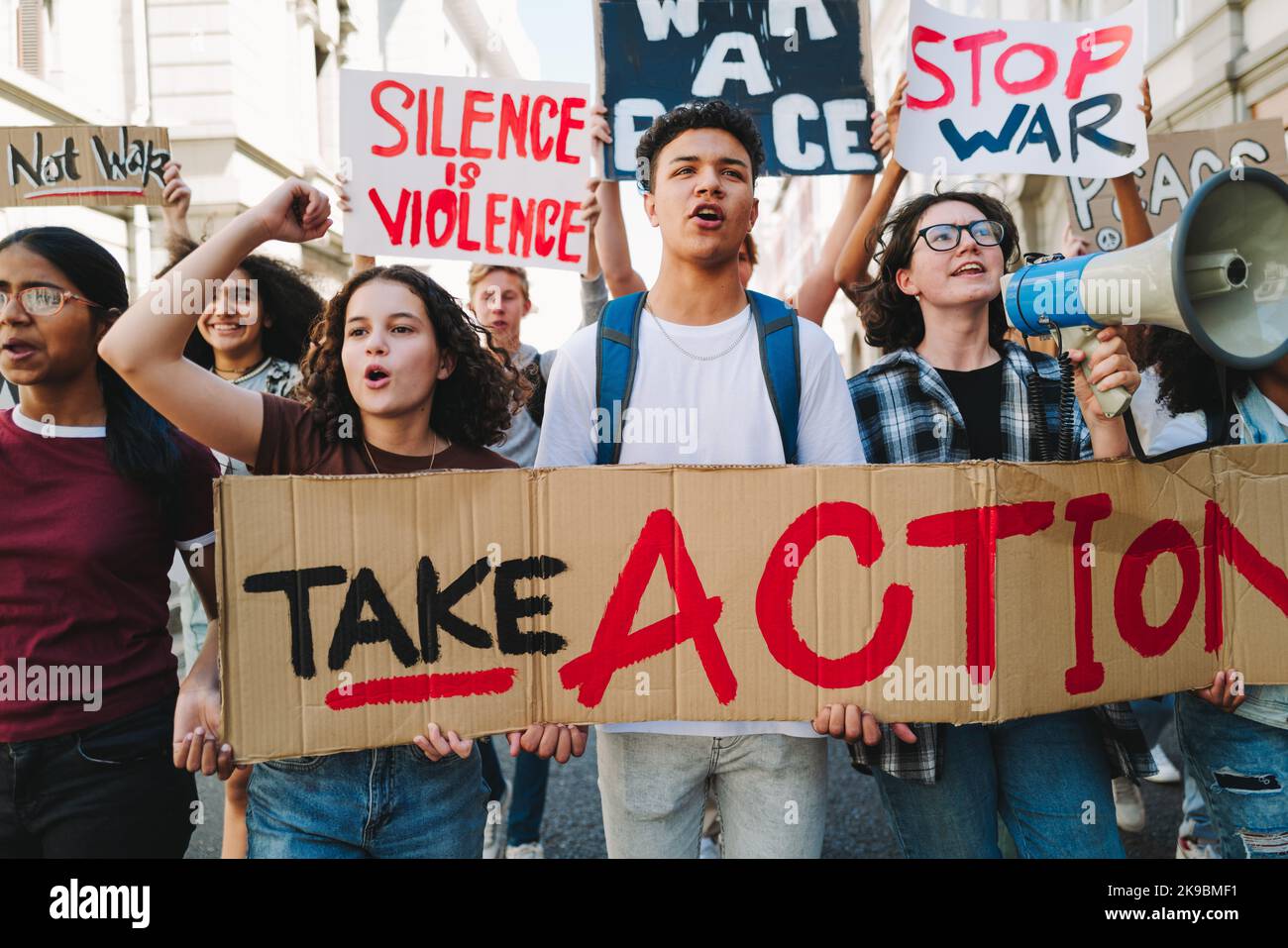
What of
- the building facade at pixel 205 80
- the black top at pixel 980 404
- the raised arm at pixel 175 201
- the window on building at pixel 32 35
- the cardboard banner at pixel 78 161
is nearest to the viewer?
the black top at pixel 980 404

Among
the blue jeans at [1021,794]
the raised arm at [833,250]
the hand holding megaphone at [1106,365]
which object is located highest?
the raised arm at [833,250]

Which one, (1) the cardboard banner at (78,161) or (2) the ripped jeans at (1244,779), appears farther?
(1) the cardboard banner at (78,161)

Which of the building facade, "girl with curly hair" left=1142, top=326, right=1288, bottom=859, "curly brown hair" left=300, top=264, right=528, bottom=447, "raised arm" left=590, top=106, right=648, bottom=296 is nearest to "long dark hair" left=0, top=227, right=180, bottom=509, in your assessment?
"curly brown hair" left=300, top=264, right=528, bottom=447

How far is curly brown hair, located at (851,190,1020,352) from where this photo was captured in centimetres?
237

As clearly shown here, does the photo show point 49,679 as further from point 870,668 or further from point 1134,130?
point 1134,130

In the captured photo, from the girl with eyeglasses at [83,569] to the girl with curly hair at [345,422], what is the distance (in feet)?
0.66

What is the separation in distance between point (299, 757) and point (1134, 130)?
9.23ft

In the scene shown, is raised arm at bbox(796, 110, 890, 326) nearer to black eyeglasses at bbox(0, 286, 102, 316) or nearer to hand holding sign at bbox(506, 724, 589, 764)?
hand holding sign at bbox(506, 724, 589, 764)

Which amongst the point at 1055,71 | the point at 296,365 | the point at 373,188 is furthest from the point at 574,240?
the point at 1055,71

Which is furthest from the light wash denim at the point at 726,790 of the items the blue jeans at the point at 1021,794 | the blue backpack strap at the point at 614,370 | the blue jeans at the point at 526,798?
the blue jeans at the point at 526,798

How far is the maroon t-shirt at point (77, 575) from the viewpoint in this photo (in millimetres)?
1839

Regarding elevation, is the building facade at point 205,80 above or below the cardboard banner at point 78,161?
above

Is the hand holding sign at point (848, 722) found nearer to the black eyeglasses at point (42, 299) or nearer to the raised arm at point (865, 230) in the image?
the raised arm at point (865, 230)

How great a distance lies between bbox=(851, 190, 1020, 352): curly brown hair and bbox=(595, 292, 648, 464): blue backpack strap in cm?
75
